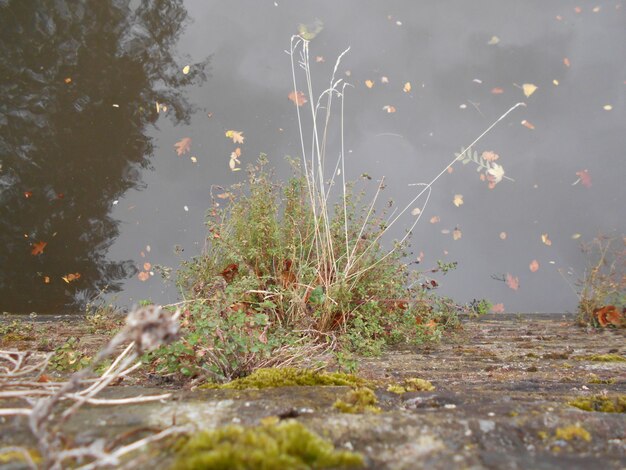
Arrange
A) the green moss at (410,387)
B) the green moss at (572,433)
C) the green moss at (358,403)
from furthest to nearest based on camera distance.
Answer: the green moss at (410,387) < the green moss at (358,403) < the green moss at (572,433)

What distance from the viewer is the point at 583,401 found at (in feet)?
4.01

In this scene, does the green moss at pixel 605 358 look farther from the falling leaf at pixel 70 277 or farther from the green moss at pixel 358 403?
the falling leaf at pixel 70 277

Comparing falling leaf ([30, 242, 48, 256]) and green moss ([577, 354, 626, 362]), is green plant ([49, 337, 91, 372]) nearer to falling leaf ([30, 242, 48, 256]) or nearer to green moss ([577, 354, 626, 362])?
green moss ([577, 354, 626, 362])

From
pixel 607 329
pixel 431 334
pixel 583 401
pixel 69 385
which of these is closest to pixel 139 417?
pixel 69 385

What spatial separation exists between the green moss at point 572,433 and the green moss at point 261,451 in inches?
16.1

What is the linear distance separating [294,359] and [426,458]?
5.50 feet

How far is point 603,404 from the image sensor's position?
3.94ft

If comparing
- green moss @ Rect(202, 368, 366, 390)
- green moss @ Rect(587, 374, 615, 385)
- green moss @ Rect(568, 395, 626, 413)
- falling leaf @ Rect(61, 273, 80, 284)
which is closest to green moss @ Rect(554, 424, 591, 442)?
green moss @ Rect(568, 395, 626, 413)

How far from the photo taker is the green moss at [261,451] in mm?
690

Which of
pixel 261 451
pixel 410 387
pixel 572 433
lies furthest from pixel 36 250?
pixel 572 433

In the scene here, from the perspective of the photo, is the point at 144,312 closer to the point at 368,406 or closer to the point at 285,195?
the point at 368,406

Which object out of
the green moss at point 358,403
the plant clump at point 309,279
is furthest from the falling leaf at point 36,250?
the green moss at point 358,403

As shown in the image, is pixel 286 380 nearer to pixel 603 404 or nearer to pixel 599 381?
pixel 603 404

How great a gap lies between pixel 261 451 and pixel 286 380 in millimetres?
763
